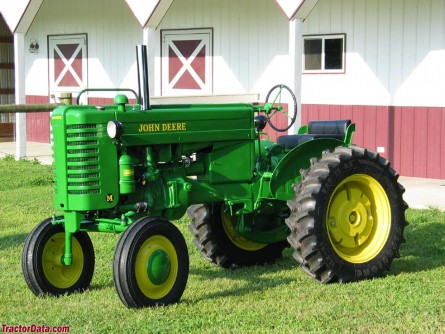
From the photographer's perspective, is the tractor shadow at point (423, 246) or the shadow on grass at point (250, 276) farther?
the tractor shadow at point (423, 246)

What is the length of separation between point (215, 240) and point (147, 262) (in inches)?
62.5

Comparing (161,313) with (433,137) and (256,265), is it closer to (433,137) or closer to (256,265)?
(256,265)

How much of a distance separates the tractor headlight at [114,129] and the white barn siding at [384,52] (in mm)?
8083

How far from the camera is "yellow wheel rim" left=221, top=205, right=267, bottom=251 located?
7.95 meters

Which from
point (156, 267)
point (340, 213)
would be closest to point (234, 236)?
point (340, 213)

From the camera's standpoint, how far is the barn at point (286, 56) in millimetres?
13547

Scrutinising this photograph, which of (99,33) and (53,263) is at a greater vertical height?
(99,33)

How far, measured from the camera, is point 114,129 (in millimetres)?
6363

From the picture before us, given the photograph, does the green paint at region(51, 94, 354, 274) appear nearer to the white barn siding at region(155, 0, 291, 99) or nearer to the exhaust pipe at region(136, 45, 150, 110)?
the exhaust pipe at region(136, 45, 150, 110)

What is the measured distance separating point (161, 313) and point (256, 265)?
79.6 inches

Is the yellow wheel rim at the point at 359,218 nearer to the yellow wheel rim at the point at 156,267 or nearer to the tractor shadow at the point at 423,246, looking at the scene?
the tractor shadow at the point at 423,246

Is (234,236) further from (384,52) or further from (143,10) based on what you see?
(143,10)

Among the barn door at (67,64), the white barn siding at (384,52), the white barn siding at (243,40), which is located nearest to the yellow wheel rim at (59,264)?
the white barn siding at (384,52)

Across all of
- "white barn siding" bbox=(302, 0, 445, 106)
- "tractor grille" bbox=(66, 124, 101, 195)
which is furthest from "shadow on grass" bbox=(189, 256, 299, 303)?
"white barn siding" bbox=(302, 0, 445, 106)
